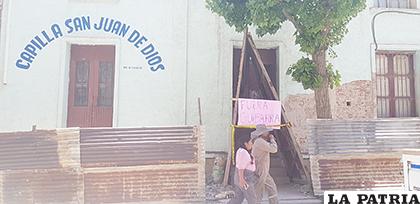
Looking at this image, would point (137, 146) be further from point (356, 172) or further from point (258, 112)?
point (356, 172)

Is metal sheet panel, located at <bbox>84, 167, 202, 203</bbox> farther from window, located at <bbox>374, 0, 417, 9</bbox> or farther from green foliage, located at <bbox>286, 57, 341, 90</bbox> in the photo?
window, located at <bbox>374, 0, 417, 9</bbox>

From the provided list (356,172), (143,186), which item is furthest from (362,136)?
(143,186)

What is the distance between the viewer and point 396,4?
1034 cm

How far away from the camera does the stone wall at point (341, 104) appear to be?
9461 millimetres

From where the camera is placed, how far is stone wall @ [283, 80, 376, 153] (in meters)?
9.46

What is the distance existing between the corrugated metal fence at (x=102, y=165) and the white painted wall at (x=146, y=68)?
7.78ft

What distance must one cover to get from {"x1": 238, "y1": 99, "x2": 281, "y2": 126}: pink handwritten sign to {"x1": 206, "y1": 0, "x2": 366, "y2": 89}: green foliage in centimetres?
86

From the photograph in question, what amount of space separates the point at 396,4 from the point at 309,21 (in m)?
4.92

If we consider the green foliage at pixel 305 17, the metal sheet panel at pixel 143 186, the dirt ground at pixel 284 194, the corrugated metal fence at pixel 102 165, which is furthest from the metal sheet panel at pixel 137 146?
the green foliage at pixel 305 17

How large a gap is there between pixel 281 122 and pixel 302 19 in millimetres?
2425

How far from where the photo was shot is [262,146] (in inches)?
239

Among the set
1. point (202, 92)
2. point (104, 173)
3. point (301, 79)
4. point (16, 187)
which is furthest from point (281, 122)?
point (16, 187)

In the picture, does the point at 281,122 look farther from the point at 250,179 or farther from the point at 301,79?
the point at 250,179

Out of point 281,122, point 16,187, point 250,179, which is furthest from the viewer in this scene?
point 281,122
